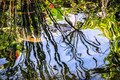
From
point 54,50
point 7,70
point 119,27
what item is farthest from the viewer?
point 119,27

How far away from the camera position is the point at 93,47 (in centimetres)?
101

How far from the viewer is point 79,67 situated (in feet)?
3.06

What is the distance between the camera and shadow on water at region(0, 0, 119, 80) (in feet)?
2.93

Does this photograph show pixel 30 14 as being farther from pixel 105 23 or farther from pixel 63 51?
pixel 105 23

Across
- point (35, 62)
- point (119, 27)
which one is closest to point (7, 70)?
point (35, 62)

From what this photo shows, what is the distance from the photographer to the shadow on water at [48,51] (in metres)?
0.89

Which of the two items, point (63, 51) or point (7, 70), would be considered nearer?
point (7, 70)

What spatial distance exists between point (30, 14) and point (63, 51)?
1.32 feet

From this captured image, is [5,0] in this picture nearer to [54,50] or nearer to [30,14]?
[30,14]

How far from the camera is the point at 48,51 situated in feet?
3.23

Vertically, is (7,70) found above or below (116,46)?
below

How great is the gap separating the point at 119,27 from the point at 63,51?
0.52 meters

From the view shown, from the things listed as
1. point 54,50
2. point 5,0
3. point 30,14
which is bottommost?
point 54,50

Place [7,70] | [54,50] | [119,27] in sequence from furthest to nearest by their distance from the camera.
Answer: [119,27] < [54,50] < [7,70]
